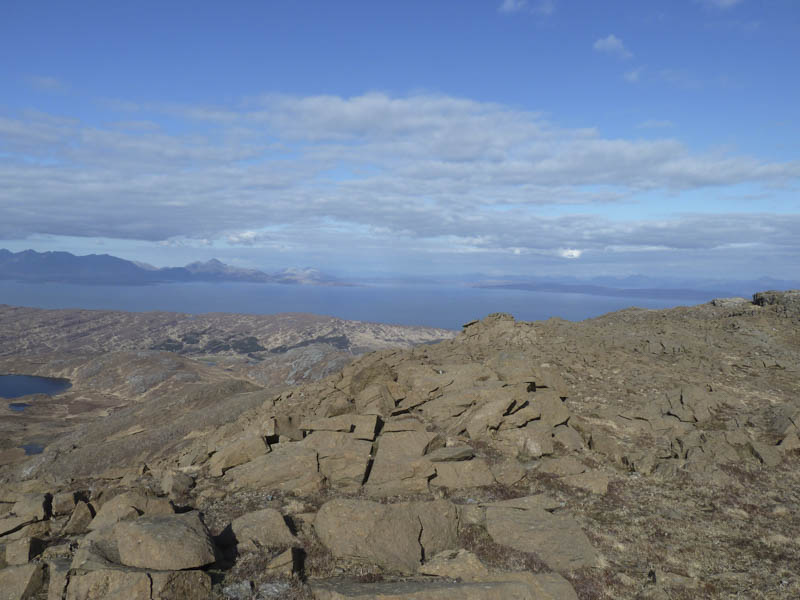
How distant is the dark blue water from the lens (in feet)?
475

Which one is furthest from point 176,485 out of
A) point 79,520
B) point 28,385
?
point 28,385

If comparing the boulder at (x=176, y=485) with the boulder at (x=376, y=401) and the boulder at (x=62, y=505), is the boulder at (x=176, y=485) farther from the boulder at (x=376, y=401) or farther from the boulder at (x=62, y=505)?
the boulder at (x=376, y=401)

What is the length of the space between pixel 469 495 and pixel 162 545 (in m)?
11.0

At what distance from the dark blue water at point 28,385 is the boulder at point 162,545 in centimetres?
16276

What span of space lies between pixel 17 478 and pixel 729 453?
77625 mm

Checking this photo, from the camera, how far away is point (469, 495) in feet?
58.2

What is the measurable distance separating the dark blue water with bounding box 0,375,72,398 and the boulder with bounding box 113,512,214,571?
163m

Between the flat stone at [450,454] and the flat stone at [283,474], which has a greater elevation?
the flat stone at [450,454]

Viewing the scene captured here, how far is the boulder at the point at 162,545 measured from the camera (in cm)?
1104

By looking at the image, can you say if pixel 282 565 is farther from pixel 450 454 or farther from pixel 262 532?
pixel 450 454

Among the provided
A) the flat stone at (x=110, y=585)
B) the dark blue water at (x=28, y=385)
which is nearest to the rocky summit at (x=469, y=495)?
the flat stone at (x=110, y=585)

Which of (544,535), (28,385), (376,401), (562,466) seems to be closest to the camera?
(544,535)

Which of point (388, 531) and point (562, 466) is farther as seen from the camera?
point (562, 466)

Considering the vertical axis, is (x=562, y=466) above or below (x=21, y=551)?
above
